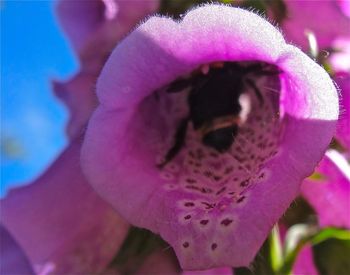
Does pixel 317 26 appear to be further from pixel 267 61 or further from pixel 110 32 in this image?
pixel 110 32

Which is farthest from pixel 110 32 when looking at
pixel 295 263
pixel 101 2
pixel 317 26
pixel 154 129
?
pixel 295 263

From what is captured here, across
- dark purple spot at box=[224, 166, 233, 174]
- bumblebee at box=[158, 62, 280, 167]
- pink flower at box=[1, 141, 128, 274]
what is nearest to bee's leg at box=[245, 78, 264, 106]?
bumblebee at box=[158, 62, 280, 167]

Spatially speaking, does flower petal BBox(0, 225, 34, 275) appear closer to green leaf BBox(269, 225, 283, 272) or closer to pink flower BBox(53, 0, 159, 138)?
pink flower BBox(53, 0, 159, 138)

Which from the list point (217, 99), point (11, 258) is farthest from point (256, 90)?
point (11, 258)

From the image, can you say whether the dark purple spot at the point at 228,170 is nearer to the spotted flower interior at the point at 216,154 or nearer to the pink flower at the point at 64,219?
the spotted flower interior at the point at 216,154

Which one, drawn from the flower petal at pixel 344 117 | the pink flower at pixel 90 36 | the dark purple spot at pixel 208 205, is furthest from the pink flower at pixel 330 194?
the pink flower at pixel 90 36

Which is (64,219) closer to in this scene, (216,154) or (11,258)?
(11,258)
